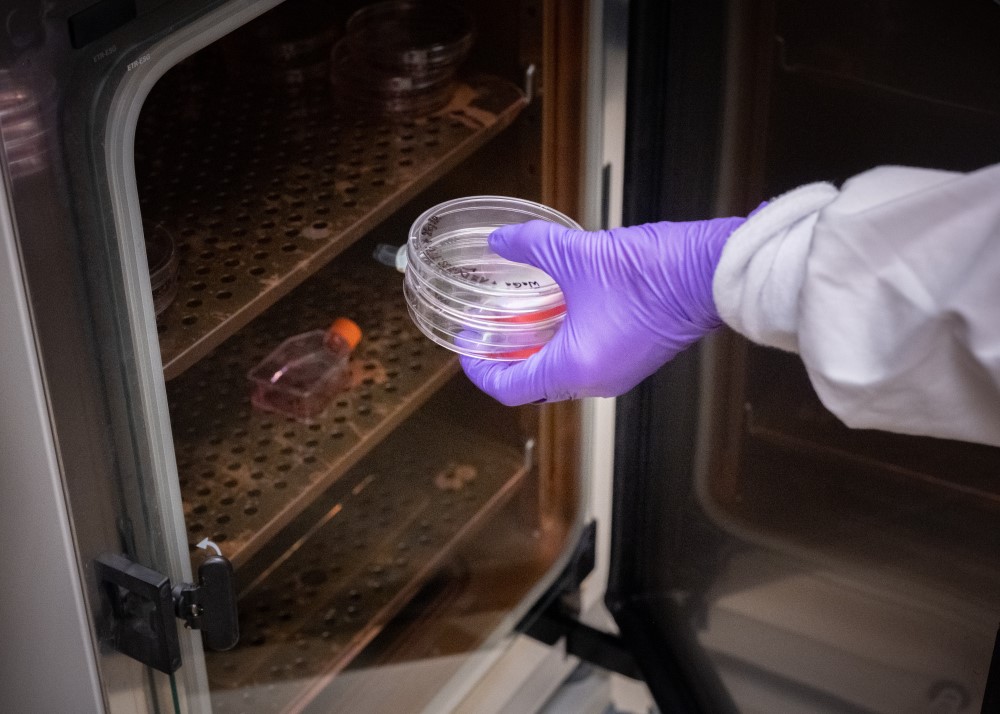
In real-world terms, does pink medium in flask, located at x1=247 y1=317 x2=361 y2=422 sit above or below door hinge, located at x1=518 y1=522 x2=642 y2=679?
above

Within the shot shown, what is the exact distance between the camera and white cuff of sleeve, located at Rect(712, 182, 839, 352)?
1.01 metres

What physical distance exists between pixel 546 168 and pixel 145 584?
0.76 meters

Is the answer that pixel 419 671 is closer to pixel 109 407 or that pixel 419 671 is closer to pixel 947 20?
pixel 109 407

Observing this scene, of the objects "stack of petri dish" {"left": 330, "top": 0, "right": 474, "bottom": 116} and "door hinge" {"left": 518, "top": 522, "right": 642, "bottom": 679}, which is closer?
"stack of petri dish" {"left": 330, "top": 0, "right": 474, "bottom": 116}

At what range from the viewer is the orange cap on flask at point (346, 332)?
1.59m

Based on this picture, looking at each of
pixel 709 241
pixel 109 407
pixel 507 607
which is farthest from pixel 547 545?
pixel 109 407

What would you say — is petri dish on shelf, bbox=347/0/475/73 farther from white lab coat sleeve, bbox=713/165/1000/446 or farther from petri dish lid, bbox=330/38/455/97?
white lab coat sleeve, bbox=713/165/1000/446

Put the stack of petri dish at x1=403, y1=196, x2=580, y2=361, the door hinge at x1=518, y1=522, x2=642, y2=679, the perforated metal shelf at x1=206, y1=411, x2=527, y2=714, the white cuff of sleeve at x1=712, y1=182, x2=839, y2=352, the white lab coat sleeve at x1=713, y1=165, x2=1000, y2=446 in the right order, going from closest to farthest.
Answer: the white lab coat sleeve at x1=713, y1=165, x2=1000, y2=446, the white cuff of sleeve at x1=712, y1=182, x2=839, y2=352, the stack of petri dish at x1=403, y1=196, x2=580, y2=361, the perforated metal shelf at x1=206, y1=411, x2=527, y2=714, the door hinge at x1=518, y1=522, x2=642, y2=679

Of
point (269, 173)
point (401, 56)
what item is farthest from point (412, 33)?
point (269, 173)

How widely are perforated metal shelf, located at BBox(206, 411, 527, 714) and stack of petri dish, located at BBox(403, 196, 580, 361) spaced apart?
20.7 inches

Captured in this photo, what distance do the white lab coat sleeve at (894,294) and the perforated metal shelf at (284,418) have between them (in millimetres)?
627

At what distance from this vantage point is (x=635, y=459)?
164 centimetres

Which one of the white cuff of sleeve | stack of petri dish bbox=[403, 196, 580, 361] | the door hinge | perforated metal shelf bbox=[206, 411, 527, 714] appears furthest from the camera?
the door hinge

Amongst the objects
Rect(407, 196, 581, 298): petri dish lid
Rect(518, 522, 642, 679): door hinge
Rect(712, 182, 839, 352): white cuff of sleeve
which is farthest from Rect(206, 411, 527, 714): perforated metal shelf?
Rect(712, 182, 839, 352): white cuff of sleeve
